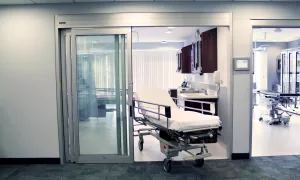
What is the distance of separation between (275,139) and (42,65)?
15.2ft

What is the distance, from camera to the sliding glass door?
12.9 ft

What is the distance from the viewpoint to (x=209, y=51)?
204 inches

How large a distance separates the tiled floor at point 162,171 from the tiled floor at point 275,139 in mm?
415

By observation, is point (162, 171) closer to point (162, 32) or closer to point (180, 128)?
point (180, 128)

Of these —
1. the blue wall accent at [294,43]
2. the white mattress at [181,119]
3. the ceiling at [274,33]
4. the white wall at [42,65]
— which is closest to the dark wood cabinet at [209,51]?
the white wall at [42,65]

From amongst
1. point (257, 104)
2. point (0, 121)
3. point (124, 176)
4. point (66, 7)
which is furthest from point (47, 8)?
point (257, 104)

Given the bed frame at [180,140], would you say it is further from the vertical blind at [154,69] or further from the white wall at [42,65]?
the vertical blind at [154,69]

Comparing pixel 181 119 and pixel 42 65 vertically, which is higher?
pixel 42 65

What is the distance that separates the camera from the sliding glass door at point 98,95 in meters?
3.93

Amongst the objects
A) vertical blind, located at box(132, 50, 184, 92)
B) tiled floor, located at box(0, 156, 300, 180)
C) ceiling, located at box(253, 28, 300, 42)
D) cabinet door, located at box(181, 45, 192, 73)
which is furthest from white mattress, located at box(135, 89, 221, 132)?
vertical blind, located at box(132, 50, 184, 92)

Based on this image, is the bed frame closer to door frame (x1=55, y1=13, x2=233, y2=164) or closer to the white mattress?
the white mattress

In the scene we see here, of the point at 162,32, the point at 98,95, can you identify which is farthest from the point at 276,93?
the point at 98,95

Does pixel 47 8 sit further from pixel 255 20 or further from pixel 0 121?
pixel 255 20

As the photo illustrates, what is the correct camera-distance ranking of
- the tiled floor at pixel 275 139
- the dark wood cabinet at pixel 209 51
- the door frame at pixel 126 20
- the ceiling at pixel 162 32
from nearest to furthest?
the door frame at pixel 126 20, the tiled floor at pixel 275 139, the dark wood cabinet at pixel 209 51, the ceiling at pixel 162 32
